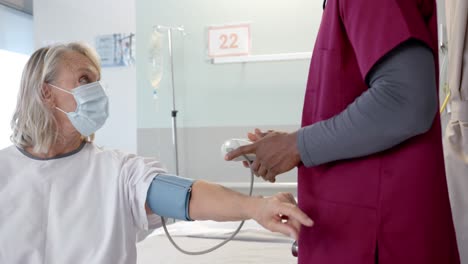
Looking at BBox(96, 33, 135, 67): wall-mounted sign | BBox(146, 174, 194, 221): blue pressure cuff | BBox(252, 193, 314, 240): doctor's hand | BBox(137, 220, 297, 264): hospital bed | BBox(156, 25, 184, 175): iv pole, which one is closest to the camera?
BBox(252, 193, 314, 240): doctor's hand

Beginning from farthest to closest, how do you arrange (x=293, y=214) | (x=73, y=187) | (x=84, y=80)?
1. (x=84, y=80)
2. (x=73, y=187)
3. (x=293, y=214)

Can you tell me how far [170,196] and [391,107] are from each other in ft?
2.16

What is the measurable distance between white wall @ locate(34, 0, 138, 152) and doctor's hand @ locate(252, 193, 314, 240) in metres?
2.38

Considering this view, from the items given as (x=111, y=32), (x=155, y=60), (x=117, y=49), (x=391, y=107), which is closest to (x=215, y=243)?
(x=155, y=60)

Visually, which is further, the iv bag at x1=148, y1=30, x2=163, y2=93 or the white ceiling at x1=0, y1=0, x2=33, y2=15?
the white ceiling at x1=0, y1=0, x2=33, y2=15

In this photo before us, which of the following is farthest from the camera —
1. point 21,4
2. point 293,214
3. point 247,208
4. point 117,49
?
point 21,4

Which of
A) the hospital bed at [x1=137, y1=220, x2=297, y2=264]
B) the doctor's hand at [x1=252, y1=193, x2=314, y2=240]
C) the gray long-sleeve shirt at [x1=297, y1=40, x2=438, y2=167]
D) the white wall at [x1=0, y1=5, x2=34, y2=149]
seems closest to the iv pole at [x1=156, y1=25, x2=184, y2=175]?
the hospital bed at [x1=137, y1=220, x2=297, y2=264]

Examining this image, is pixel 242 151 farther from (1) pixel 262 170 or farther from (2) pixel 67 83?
(2) pixel 67 83

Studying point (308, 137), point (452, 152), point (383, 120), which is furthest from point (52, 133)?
point (452, 152)

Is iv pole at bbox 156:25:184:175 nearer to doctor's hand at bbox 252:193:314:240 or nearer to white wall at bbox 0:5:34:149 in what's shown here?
white wall at bbox 0:5:34:149

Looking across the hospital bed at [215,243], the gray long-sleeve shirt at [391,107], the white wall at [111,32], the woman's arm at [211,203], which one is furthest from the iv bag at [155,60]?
the gray long-sleeve shirt at [391,107]

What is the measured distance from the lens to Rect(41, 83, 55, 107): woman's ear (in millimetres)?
1393

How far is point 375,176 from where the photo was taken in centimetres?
83

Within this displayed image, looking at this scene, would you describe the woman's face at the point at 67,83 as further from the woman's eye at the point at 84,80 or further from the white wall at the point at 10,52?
the white wall at the point at 10,52
